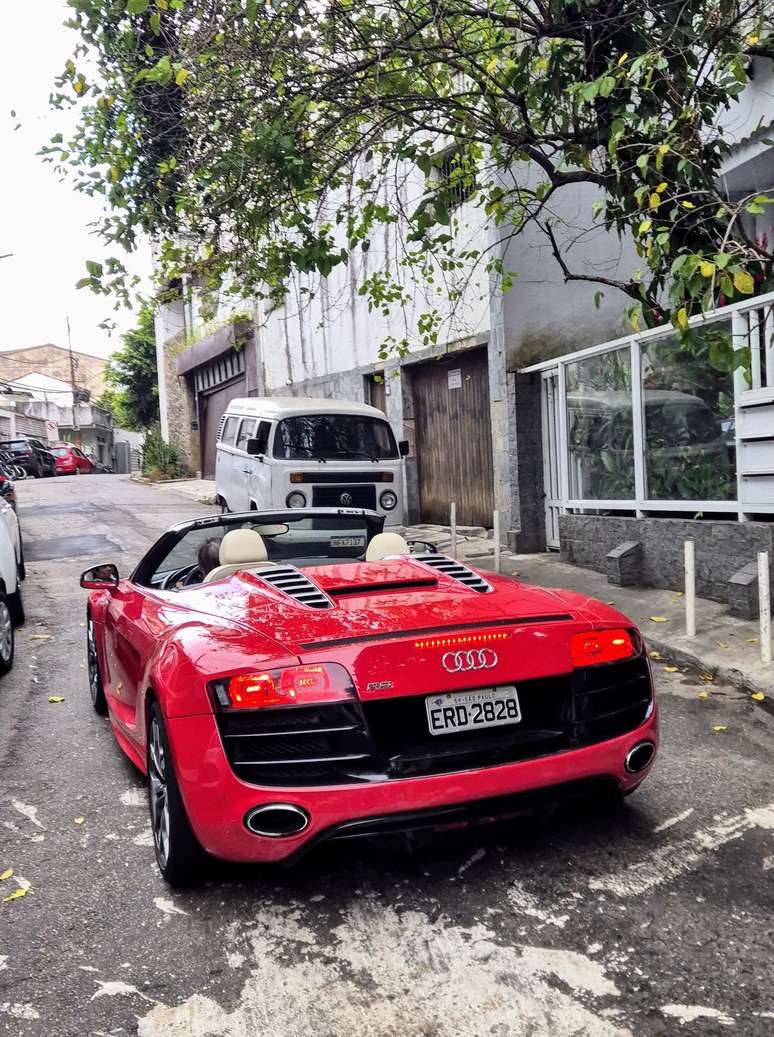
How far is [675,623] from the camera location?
7781mm

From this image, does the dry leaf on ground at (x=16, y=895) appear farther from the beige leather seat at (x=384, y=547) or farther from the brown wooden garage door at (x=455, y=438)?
the brown wooden garage door at (x=455, y=438)

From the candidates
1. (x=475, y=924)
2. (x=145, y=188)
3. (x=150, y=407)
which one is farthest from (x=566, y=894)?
(x=150, y=407)

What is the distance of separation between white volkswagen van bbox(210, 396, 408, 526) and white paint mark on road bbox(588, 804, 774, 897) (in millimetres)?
8176

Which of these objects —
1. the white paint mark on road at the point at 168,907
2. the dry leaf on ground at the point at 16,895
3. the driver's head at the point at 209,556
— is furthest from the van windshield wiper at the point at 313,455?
the white paint mark on road at the point at 168,907

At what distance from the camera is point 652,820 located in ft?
12.8

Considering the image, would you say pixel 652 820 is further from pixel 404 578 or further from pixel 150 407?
pixel 150 407

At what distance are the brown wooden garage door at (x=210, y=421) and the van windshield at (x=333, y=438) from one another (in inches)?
618

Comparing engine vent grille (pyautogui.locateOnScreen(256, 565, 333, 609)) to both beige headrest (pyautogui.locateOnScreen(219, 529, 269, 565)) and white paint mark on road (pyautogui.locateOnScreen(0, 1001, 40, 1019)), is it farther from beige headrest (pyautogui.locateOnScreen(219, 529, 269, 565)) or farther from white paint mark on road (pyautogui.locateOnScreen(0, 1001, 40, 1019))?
white paint mark on road (pyautogui.locateOnScreen(0, 1001, 40, 1019))

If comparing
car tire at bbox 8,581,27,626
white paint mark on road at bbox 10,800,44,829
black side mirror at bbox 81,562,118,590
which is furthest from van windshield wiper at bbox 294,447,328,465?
white paint mark on road at bbox 10,800,44,829

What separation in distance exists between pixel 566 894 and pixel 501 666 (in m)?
0.81

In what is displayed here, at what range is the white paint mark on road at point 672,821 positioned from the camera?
3.80 meters

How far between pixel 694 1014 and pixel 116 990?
1608mm

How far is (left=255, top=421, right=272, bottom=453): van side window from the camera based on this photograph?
12102 millimetres

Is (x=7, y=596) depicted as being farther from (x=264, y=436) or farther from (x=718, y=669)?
(x=718, y=669)
